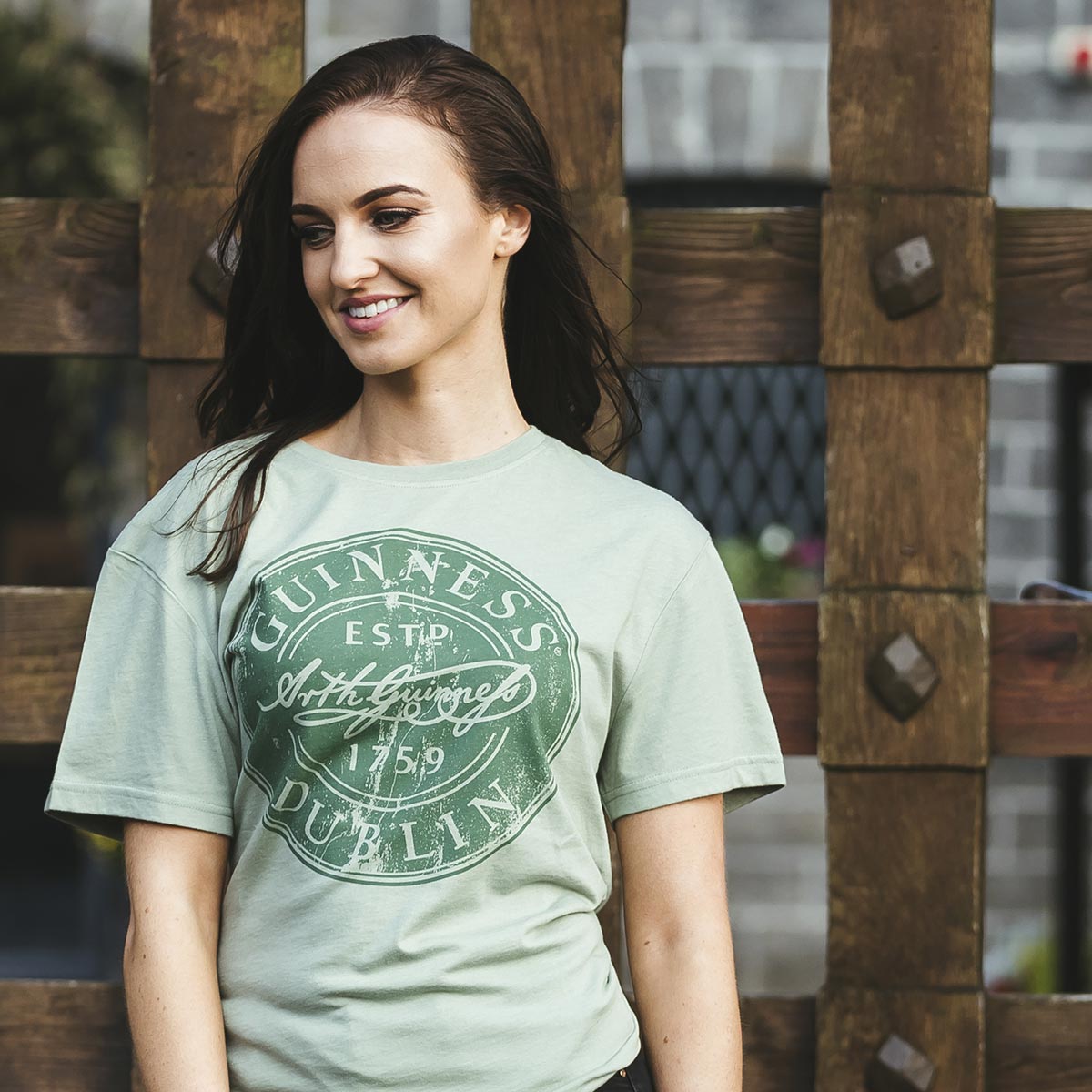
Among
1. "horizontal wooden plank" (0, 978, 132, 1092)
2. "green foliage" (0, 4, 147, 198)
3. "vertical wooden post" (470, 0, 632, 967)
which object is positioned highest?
"green foliage" (0, 4, 147, 198)

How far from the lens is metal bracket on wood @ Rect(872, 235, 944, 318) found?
213 cm

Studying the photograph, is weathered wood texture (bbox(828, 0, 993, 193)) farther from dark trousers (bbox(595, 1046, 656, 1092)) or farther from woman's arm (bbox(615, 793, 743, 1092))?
dark trousers (bbox(595, 1046, 656, 1092))

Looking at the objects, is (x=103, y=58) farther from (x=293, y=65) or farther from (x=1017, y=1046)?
(x=1017, y=1046)

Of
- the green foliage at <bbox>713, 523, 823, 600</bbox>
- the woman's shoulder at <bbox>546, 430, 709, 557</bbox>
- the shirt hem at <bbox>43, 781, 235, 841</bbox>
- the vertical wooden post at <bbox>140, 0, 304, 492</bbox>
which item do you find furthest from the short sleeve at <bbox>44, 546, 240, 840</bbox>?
the green foliage at <bbox>713, 523, 823, 600</bbox>

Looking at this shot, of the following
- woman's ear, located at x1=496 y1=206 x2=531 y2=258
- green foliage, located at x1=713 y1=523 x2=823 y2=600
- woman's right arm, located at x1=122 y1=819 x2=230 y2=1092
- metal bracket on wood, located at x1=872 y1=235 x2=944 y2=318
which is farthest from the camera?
green foliage, located at x1=713 y1=523 x2=823 y2=600

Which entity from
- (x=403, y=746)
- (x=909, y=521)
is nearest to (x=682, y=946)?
(x=403, y=746)

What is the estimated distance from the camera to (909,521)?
7.07 ft

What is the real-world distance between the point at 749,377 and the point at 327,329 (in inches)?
124

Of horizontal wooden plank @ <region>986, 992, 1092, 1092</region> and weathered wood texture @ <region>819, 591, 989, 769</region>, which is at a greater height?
weathered wood texture @ <region>819, 591, 989, 769</region>

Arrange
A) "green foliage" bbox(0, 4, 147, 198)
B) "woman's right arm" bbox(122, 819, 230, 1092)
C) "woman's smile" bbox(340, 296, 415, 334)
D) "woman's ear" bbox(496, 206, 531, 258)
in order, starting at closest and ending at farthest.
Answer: "woman's right arm" bbox(122, 819, 230, 1092)
"woman's smile" bbox(340, 296, 415, 334)
"woman's ear" bbox(496, 206, 531, 258)
"green foliage" bbox(0, 4, 147, 198)

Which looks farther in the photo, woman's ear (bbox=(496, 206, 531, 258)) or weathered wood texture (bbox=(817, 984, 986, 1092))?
weathered wood texture (bbox=(817, 984, 986, 1092))

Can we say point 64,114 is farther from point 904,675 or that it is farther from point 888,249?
point 904,675

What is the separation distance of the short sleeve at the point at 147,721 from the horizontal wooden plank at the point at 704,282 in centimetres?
70

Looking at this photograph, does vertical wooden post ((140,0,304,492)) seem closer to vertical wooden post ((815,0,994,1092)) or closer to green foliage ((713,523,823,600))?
vertical wooden post ((815,0,994,1092))
